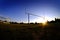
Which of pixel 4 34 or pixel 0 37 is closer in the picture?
pixel 0 37

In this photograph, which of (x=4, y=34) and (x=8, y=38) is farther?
(x=4, y=34)

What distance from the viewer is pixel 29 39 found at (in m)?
10.3

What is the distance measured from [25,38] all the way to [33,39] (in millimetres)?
715

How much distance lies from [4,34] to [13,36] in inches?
35.6

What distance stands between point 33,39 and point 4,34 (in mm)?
2733

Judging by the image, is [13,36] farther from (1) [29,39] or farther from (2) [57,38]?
(2) [57,38]

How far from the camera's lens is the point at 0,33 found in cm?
1109

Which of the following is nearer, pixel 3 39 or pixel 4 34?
pixel 3 39

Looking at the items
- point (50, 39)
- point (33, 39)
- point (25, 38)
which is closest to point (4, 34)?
point (25, 38)

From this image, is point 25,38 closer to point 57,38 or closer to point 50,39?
point 50,39

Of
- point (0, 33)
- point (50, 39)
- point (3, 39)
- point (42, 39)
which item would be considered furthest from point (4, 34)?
point (50, 39)

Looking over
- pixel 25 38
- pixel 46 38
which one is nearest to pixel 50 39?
pixel 46 38

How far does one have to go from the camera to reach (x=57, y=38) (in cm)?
1047

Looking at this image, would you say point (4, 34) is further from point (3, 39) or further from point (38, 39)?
point (38, 39)
